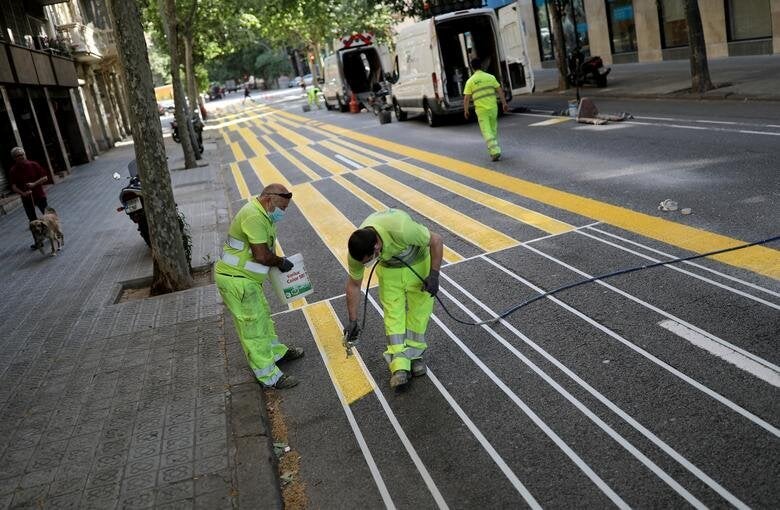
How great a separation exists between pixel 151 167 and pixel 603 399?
6.03 meters

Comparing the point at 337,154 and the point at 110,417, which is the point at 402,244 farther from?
the point at 337,154

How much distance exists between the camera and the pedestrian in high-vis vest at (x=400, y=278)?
4.73 metres

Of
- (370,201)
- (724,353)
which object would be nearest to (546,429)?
(724,353)

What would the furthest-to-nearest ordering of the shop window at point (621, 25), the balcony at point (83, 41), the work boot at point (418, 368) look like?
the shop window at point (621, 25)
the balcony at point (83, 41)
the work boot at point (418, 368)

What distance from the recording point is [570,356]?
5.18 metres

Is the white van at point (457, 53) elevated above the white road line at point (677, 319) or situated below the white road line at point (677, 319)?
above

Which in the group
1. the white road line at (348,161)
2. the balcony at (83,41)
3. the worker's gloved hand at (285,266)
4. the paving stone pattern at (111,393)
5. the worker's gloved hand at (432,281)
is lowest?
the paving stone pattern at (111,393)

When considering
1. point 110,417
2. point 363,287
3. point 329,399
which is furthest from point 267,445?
point 363,287

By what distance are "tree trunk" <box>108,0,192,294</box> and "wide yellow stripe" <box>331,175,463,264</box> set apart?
10.1 ft

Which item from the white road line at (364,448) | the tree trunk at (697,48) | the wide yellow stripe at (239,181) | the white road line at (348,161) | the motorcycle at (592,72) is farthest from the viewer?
the motorcycle at (592,72)

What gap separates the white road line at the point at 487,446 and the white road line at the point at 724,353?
1688 millimetres

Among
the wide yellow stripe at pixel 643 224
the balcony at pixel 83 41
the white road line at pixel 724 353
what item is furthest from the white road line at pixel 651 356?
the balcony at pixel 83 41

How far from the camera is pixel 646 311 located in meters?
5.68

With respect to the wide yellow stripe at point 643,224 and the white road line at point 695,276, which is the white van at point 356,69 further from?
the white road line at point 695,276
